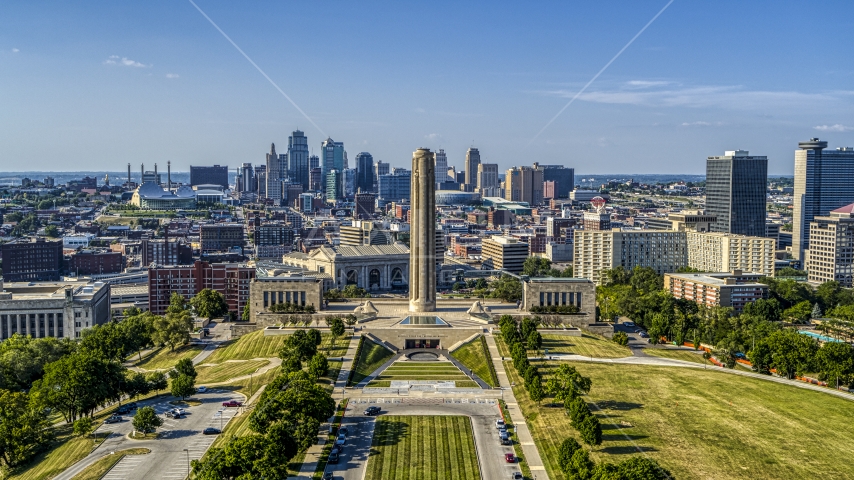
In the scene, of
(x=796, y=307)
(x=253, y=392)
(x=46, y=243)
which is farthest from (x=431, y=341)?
(x=46, y=243)

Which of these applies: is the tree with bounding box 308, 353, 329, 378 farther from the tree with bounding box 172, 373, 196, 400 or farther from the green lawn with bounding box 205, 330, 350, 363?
the tree with bounding box 172, 373, 196, 400

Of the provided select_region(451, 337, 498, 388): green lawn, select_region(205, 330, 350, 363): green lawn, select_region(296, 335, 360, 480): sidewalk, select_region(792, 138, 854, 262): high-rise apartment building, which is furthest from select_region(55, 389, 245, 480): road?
select_region(792, 138, 854, 262): high-rise apartment building

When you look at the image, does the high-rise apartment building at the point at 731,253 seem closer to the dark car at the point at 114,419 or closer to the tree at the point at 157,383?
the tree at the point at 157,383

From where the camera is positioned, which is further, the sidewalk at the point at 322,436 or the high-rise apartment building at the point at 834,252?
the high-rise apartment building at the point at 834,252

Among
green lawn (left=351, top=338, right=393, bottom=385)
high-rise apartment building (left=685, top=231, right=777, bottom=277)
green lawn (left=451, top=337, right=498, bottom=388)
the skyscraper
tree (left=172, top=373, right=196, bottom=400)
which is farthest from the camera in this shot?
the skyscraper

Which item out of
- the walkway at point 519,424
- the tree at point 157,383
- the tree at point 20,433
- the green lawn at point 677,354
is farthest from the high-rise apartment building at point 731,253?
the tree at point 20,433

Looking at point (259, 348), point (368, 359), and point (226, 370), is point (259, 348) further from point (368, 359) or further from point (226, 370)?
point (368, 359)
